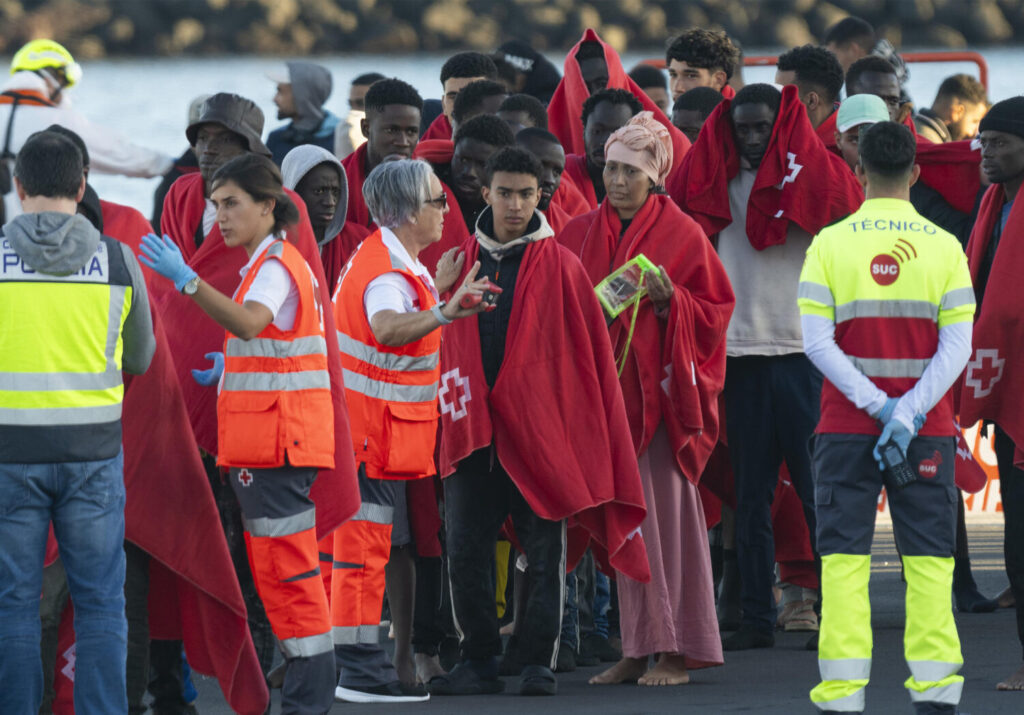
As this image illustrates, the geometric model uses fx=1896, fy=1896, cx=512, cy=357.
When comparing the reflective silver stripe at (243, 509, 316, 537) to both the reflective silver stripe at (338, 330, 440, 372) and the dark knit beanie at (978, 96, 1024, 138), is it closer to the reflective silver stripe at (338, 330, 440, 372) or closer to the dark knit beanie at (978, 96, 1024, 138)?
the reflective silver stripe at (338, 330, 440, 372)

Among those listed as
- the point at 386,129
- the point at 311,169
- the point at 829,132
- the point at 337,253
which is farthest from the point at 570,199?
the point at 311,169

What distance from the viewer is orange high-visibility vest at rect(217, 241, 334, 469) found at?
5.84 m

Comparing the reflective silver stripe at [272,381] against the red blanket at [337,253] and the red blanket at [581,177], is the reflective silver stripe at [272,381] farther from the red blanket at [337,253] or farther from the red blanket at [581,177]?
the red blanket at [581,177]

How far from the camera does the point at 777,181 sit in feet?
25.4

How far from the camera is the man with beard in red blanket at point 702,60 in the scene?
9289 mm

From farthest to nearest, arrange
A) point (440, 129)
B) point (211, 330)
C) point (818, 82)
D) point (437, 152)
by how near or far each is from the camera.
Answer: point (440, 129), point (818, 82), point (437, 152), point (211, 330)

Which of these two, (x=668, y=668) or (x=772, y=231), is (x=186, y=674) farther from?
(x=772, y=231)

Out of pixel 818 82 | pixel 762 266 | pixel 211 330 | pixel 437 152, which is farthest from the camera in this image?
pixel 818 82

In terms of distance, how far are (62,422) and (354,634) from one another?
5.22ft

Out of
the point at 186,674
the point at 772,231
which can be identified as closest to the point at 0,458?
the point at 186,674

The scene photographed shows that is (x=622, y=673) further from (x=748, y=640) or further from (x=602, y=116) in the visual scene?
(x=602, y=116)

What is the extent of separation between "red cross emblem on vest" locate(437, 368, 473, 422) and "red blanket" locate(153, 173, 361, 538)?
2.09ft

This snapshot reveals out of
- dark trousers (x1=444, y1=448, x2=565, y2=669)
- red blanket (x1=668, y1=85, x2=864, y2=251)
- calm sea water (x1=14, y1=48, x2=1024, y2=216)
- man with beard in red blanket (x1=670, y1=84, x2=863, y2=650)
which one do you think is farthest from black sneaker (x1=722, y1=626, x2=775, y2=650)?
calm sea water (x1=14, y1=48, x2=1024, y2=216)

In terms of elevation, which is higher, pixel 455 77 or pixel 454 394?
pixel 455 77
